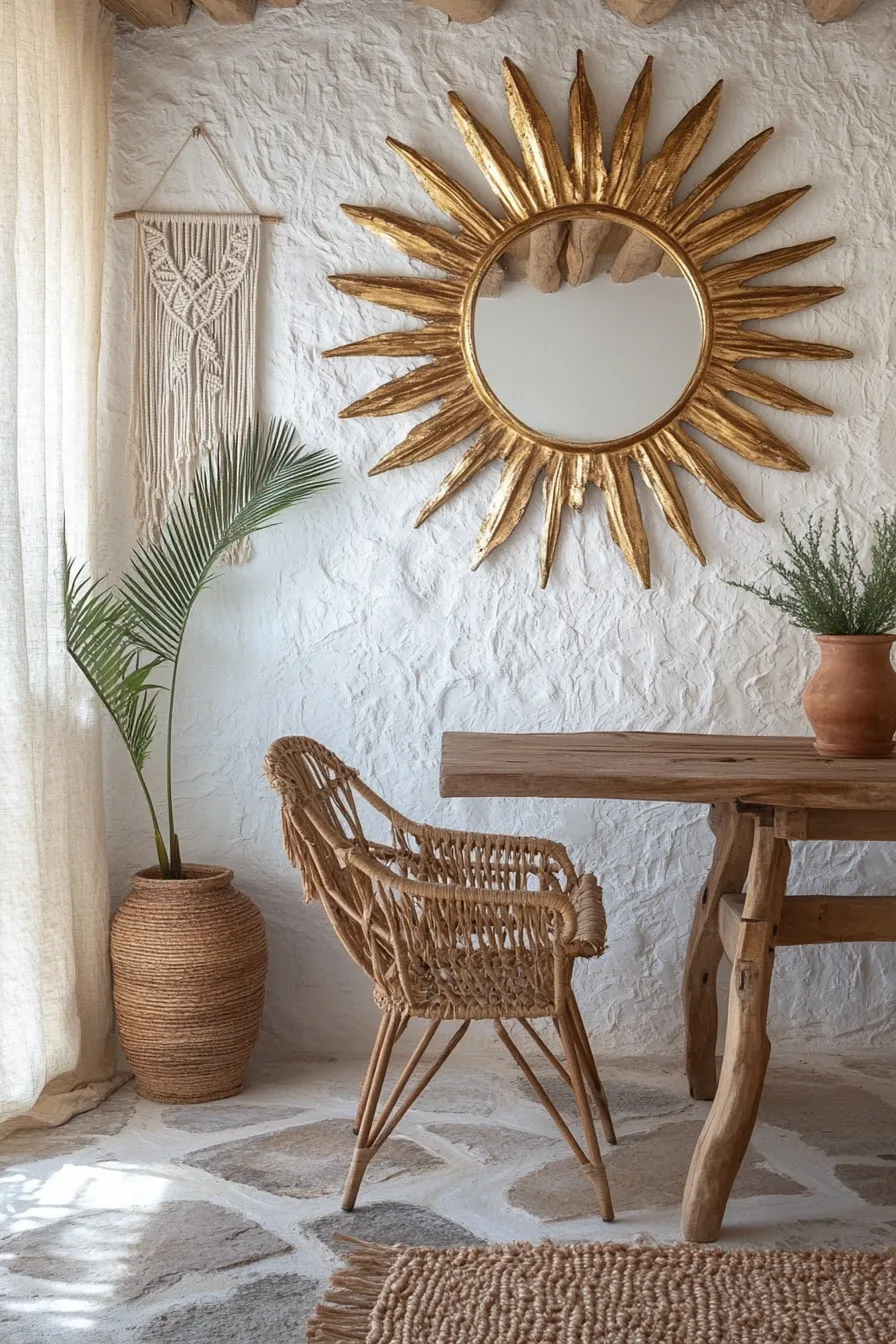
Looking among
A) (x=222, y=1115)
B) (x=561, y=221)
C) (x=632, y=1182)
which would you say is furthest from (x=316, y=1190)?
(x=561, y=221)

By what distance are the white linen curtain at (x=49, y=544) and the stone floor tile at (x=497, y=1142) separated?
31.8 inches

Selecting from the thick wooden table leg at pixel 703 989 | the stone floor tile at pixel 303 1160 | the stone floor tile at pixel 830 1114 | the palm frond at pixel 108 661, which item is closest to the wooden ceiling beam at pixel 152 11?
the palm frond at pixel 108 661

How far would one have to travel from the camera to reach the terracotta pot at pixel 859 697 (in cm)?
240

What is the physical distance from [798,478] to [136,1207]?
84.7 inches

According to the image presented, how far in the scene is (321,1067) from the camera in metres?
2.99

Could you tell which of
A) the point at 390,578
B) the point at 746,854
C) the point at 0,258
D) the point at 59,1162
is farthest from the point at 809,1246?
the point at 0,258

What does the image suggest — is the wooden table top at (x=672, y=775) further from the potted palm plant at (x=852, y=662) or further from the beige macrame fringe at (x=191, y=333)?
the beige macrame fringe at (x=191, y=333)

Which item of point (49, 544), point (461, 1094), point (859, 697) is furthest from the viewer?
point (461, 1094)

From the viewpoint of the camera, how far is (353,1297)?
188 cm

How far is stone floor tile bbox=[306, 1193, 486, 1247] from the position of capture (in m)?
2.08

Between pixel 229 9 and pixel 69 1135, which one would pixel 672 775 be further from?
pixel 229 9

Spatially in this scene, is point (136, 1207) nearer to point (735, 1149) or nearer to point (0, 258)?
point (735, 1149)

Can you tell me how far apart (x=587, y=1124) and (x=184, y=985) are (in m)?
0.97

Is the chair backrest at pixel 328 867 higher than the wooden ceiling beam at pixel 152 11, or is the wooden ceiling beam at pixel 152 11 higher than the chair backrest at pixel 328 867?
the wooden ceiling beam at pixel 152 11
